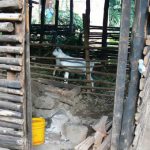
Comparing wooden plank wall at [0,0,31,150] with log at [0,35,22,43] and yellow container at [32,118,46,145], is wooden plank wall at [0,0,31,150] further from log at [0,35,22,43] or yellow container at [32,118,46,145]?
yellow container at [32,118,46,145]

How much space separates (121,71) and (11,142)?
179cm

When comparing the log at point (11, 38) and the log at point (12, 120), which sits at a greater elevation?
the log at point (11, 38)

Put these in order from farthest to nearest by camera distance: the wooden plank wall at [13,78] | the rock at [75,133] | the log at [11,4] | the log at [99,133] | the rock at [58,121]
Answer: the rock at [58,121], the rock at [75,133], the log at [99,133], the wooden plank wall at [13,78], the log at [11,4]

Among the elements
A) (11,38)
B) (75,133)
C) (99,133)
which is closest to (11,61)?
(11,38)

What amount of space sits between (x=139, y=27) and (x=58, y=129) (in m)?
3.21

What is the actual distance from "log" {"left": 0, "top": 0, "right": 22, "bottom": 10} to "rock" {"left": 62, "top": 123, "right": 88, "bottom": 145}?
9.08 feet

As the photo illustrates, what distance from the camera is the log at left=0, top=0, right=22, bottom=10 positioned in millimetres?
3984

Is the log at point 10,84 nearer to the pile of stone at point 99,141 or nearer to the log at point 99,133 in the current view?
the pile of stone at point 99,141

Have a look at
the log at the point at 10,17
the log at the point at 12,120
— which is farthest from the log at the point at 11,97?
the log at the point at 10,17

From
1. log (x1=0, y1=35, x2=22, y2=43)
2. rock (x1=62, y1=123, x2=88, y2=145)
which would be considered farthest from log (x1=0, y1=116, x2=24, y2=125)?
rock (x1=62, y1=123, x2=88, y2=145)

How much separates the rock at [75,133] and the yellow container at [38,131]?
0.67 meters

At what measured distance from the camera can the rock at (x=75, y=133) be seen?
234 inches

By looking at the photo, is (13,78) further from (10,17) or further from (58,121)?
(58,121)

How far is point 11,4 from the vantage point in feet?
13.3
